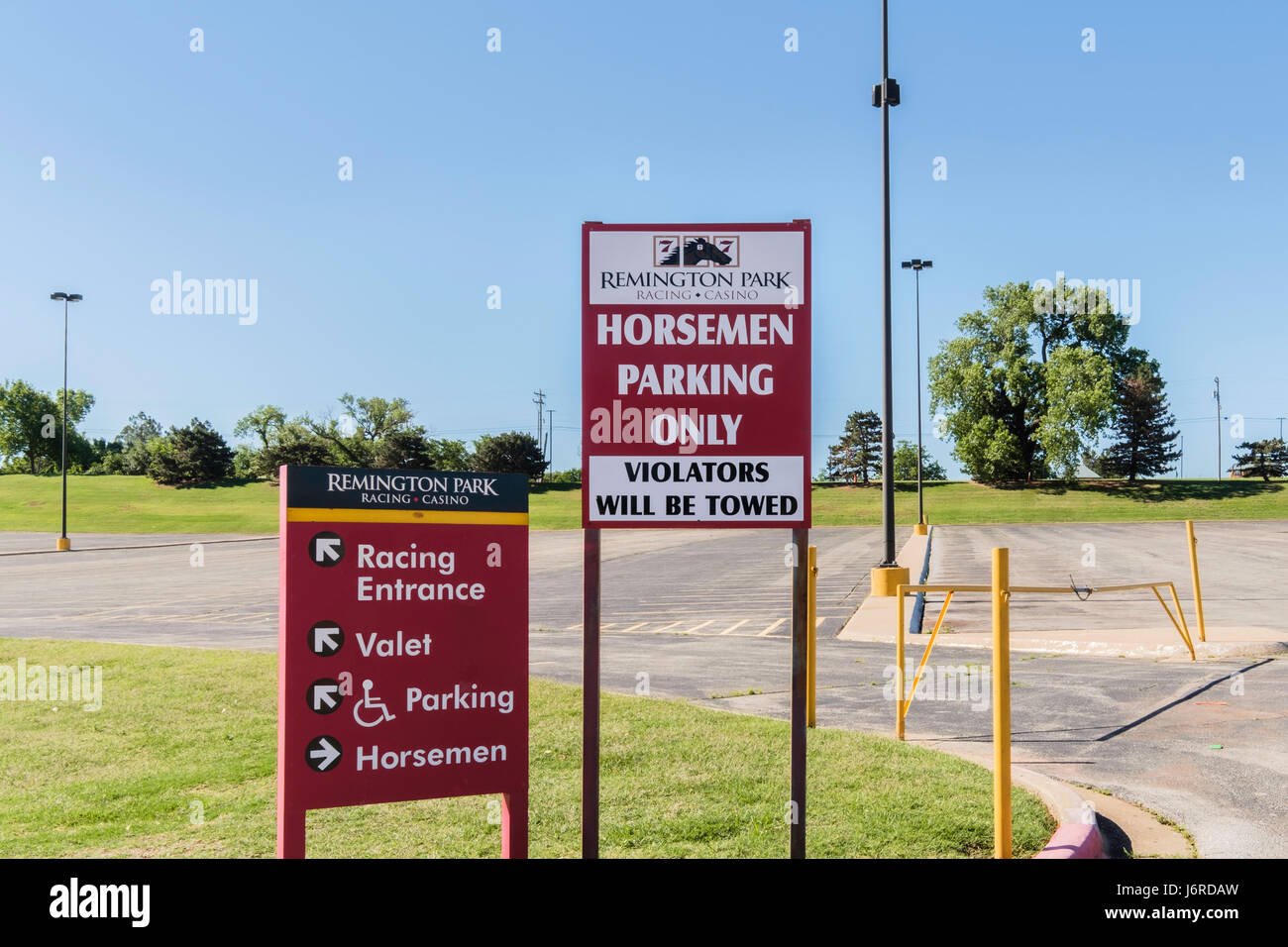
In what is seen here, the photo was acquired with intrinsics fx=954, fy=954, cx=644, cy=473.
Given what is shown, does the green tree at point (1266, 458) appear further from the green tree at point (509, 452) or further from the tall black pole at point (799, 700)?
the tall black pole at point (799, 700)

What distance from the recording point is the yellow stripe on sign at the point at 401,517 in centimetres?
390

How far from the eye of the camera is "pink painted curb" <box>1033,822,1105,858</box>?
4637 mm

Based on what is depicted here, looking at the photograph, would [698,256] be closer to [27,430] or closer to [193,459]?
[193,459]

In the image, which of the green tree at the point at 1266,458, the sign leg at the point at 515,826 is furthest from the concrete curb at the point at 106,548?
the green tree at the point at 1266,458

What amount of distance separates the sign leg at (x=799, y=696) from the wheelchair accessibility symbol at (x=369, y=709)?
1.86 m

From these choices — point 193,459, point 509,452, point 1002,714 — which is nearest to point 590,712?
point 1002,714

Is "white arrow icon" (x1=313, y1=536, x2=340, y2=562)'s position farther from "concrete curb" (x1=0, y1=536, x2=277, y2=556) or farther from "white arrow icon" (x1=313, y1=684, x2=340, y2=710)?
"concrete curb" (x1=0, y1=536, x2=277, y2=556)

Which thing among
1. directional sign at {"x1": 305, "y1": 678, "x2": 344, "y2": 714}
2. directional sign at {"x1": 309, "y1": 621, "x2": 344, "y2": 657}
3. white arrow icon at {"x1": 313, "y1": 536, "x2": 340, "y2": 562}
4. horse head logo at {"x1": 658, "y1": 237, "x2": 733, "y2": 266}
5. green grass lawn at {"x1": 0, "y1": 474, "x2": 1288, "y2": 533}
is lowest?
green grass lawn at {"x1": 0, "y1": 474, "x2": 1288, "y2": 533}

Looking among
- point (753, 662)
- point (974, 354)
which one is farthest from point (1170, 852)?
point (974, 354)

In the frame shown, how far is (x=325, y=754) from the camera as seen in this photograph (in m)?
3.87

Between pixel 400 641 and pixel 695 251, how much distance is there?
2224mm

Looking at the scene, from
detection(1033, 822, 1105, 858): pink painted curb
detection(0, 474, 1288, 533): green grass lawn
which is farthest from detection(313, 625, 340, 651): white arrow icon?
detection(0, 474, 1288, 533): green grass lawn
